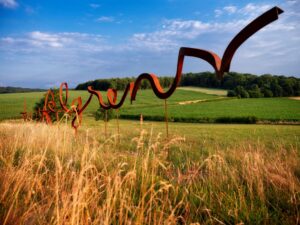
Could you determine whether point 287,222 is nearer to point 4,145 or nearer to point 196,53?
point 196,53

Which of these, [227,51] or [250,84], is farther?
[250,84]

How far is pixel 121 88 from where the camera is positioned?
70.0 metres

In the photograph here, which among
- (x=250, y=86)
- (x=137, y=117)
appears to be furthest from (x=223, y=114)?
(x=250, y=86)

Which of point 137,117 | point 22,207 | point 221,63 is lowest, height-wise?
point 137,117

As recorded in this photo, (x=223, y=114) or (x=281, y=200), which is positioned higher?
(x=281, y=200)

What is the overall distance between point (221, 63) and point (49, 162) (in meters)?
3.20

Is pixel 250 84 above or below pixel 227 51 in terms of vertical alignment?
above

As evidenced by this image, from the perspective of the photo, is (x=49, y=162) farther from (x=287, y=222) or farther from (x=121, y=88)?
(x=121, y=88)

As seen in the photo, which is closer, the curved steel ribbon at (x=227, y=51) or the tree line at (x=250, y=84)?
the curved steel ribbon at (x=227, y=51)

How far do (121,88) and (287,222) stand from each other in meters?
68.5

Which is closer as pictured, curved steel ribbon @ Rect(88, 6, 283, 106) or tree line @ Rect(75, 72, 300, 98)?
curved steel ribbon @ Rect(88, 6, 283, 106)

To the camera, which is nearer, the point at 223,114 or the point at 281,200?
the point at 281,200

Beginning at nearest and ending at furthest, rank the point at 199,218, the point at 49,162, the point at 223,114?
1. the point at 199,218
2. the point at 49,162
3. the point at 223,114

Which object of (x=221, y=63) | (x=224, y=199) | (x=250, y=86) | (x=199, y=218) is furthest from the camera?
(x=250, y=86)
